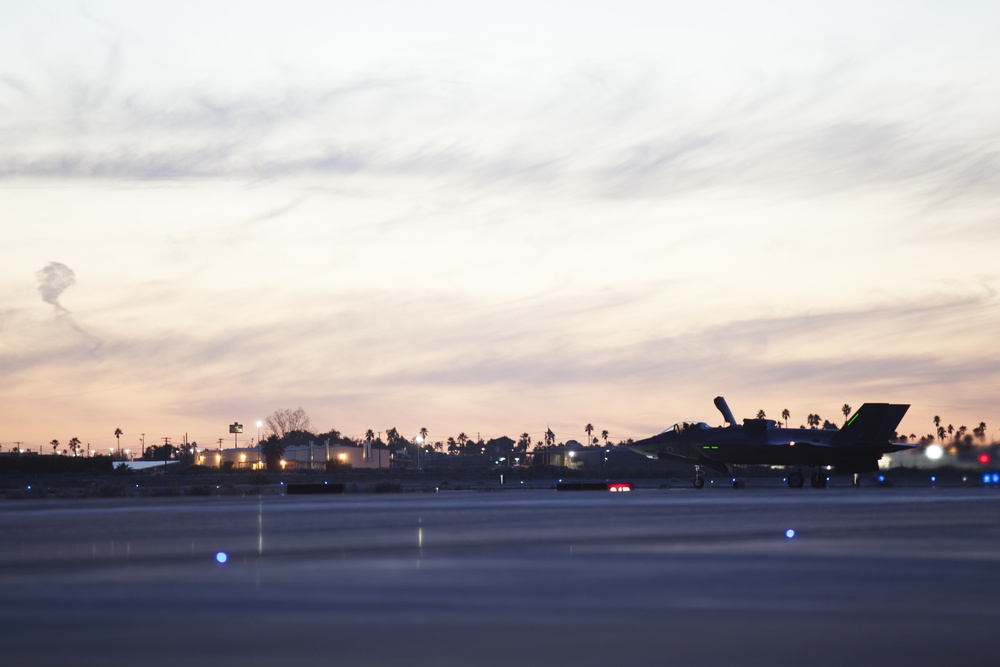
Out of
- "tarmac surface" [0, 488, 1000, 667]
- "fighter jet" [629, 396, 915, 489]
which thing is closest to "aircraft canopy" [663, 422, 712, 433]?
"fighter jet" [629, 396, 915, 489]

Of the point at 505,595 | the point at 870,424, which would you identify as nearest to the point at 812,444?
the point at 870,424

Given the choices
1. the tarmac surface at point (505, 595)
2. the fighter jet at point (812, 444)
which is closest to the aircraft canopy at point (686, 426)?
the fighter jet at point (812, 444)

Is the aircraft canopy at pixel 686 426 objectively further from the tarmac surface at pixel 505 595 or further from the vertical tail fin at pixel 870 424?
the tarmac surface at pixel 505 595

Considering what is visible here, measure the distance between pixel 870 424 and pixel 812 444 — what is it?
3228 millimetres

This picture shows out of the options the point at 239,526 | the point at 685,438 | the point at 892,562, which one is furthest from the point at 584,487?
the point at 892,562

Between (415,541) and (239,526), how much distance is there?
20.8 ft

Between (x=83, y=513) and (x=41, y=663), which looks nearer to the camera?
(x=41, y=663)

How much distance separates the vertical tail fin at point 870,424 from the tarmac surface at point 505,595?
133ft

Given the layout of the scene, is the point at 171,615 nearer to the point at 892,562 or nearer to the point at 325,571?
the point at 325,571

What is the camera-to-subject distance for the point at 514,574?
13.7 m

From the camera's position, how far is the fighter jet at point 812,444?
2422 inches

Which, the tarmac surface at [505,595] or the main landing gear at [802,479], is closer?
the tarmac surface at [505,595]

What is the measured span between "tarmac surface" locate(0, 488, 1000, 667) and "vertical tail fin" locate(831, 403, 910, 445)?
133 feet

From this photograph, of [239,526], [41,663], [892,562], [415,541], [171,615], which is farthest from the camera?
[239,526]
